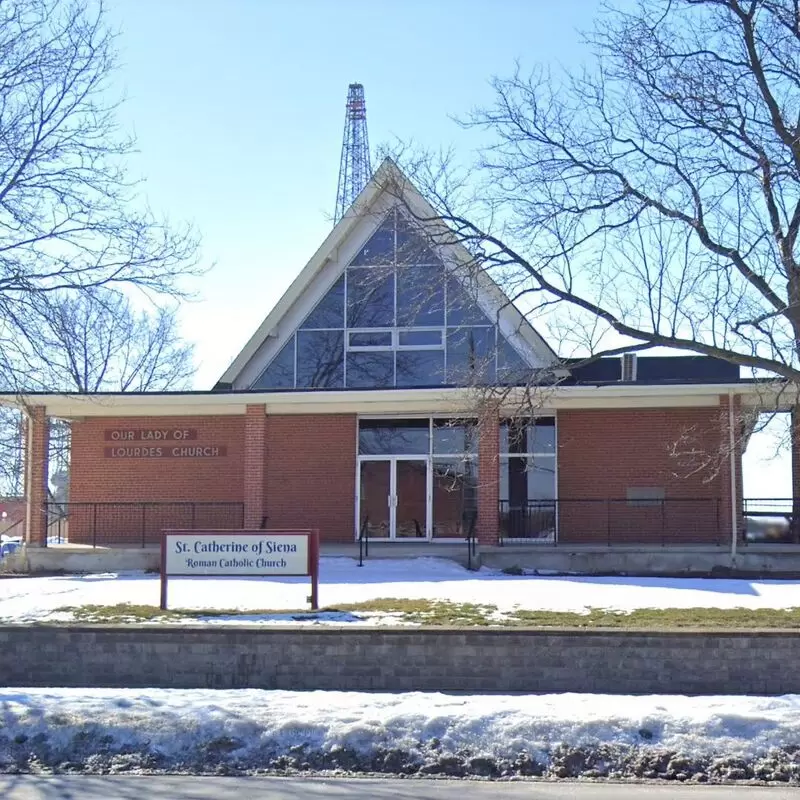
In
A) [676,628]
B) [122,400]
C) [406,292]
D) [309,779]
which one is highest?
[406,292]

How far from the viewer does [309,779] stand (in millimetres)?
7957

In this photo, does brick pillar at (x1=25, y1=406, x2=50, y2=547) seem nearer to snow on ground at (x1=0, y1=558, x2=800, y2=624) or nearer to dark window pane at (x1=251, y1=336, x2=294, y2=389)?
snow on ground at (x1=0, y1=558, x2=800, y2=624)

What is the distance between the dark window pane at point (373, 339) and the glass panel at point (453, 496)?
2.94 m

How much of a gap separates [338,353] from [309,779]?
15987 millimetres

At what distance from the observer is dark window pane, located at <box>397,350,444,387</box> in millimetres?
22922

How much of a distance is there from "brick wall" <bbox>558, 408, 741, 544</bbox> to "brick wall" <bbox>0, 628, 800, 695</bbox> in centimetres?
1093

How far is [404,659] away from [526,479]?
12.2m

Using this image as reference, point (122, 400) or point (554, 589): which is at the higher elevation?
point (122, 400)

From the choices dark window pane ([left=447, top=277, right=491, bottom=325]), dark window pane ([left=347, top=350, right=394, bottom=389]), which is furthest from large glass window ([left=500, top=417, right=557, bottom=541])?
dark window pane ([left=347, top=350, right=394, bottom=389])

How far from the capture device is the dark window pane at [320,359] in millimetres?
23297

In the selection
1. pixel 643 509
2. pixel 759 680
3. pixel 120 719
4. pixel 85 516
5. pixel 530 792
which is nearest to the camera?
pixel 530 792

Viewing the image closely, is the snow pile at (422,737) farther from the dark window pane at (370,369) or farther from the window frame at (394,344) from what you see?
the window frame at (394,344)

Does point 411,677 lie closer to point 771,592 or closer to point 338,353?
point 771,592

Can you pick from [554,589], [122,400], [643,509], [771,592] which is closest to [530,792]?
[554,589]
